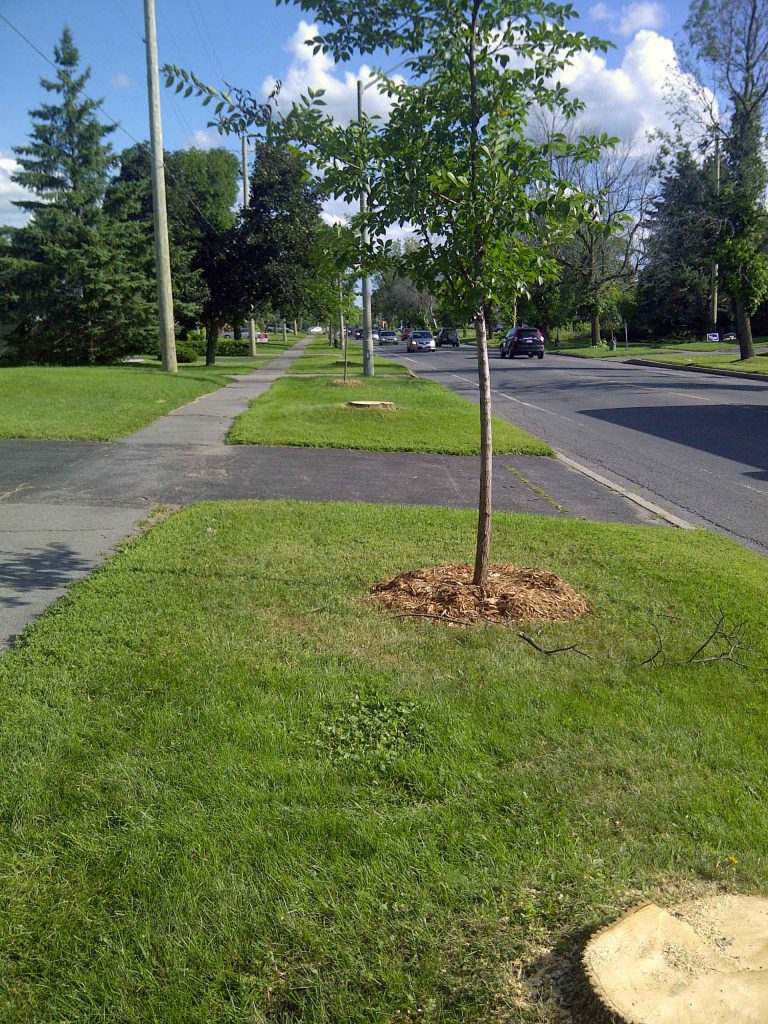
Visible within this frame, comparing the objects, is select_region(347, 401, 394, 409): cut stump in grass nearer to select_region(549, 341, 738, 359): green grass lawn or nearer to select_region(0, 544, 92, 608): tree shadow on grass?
select_region(0, 544, 92, 608): tree shadow on grass

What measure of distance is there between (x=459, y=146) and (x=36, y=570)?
4082 millimetres

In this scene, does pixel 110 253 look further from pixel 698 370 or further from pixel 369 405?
pixel 698 370

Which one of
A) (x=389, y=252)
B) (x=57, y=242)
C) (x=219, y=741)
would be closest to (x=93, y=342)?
(x=57, y=242)

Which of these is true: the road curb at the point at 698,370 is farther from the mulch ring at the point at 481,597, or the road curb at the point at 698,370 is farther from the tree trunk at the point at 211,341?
the mulch ring at the point at 481,597

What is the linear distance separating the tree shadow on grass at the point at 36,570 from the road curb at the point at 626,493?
5.61 m

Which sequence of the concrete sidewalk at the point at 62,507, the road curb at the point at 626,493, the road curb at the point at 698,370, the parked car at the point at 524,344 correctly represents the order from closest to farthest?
the concrete sidewalk at the point at 62,507
the road curb at the point at 626,493
the road curb at the point at 698,370
the parked car at the point at 524,344

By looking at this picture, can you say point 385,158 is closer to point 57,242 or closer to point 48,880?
point 48,880

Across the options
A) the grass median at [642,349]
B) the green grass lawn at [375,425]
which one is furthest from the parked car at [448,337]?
the green grass lawn at [375,425]

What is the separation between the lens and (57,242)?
31719 mm

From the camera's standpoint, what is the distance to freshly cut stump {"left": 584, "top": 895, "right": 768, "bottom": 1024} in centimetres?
204

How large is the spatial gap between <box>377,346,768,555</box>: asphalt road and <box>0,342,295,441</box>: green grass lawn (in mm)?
7224

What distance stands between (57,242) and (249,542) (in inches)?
1157

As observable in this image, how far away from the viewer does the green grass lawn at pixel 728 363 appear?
29.9 meters

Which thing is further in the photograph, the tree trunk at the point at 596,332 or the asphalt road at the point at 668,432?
the tree trunk at the point at 596,332
